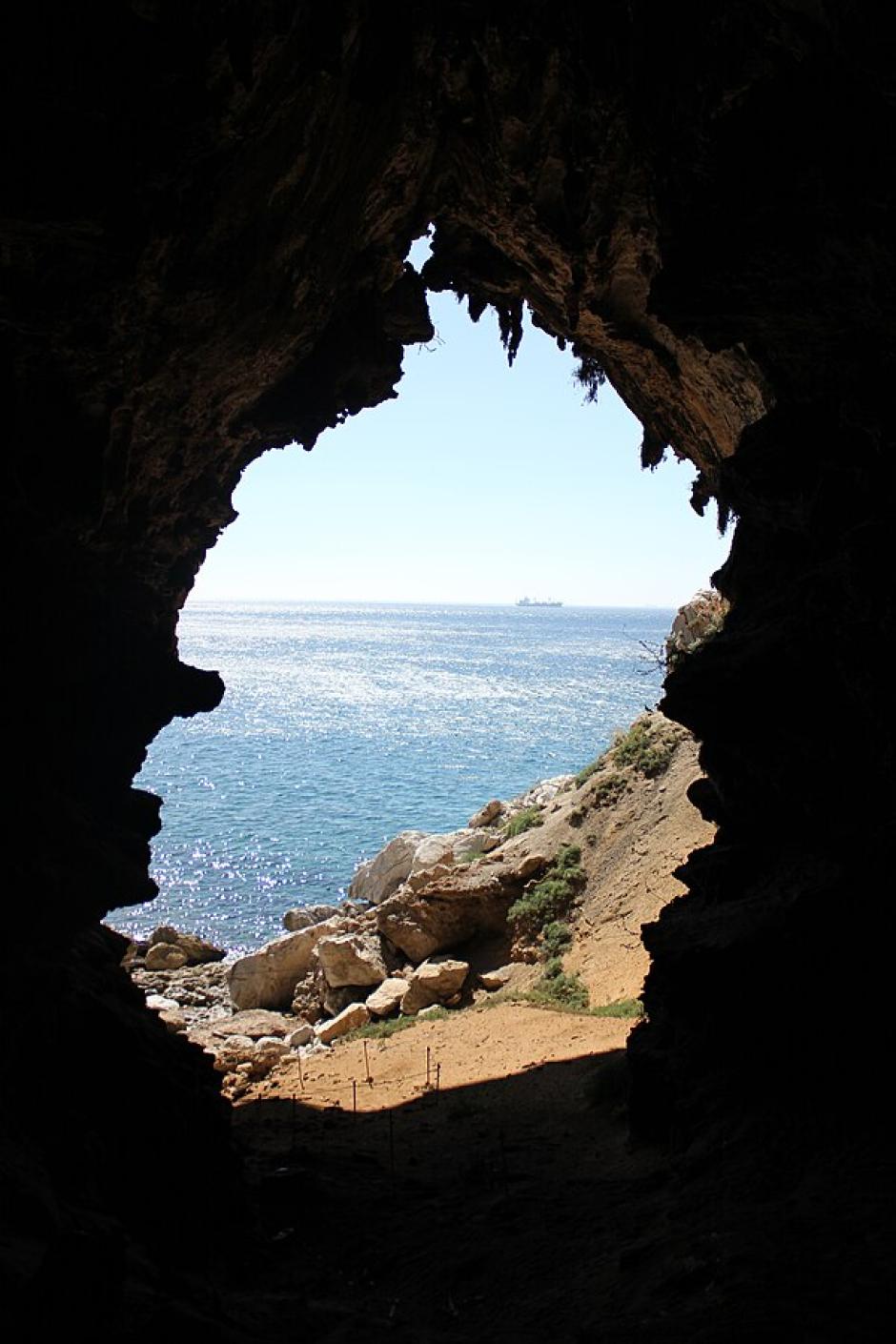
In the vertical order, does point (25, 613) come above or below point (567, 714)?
above

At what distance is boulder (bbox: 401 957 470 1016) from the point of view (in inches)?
782

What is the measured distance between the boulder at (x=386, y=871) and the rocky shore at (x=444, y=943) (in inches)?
39.2

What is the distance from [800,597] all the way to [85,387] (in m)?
8.75

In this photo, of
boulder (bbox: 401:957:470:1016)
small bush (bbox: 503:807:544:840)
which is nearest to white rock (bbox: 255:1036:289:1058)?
boulder (bbox: 401:957:470:1016)

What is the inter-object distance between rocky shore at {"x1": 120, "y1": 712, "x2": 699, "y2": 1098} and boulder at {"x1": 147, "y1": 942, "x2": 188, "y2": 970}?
0.13ft

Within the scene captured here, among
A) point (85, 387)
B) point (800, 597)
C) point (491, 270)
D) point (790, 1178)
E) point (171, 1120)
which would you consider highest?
point (491, 270)

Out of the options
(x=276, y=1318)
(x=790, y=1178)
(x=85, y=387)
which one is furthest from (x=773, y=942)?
(x=85, y=387)

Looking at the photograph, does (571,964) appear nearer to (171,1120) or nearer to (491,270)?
(171,1120)

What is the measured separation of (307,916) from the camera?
28188 millimetres

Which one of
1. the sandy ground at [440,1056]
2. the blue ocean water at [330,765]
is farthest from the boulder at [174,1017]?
the blue ocean water at [330,765]

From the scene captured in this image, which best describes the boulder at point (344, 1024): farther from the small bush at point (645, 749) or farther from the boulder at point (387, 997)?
the small bush at point (645, 749)

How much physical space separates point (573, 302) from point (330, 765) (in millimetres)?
44988

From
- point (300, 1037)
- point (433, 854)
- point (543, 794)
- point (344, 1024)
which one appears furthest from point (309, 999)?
point (543, 794)

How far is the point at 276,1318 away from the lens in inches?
273
